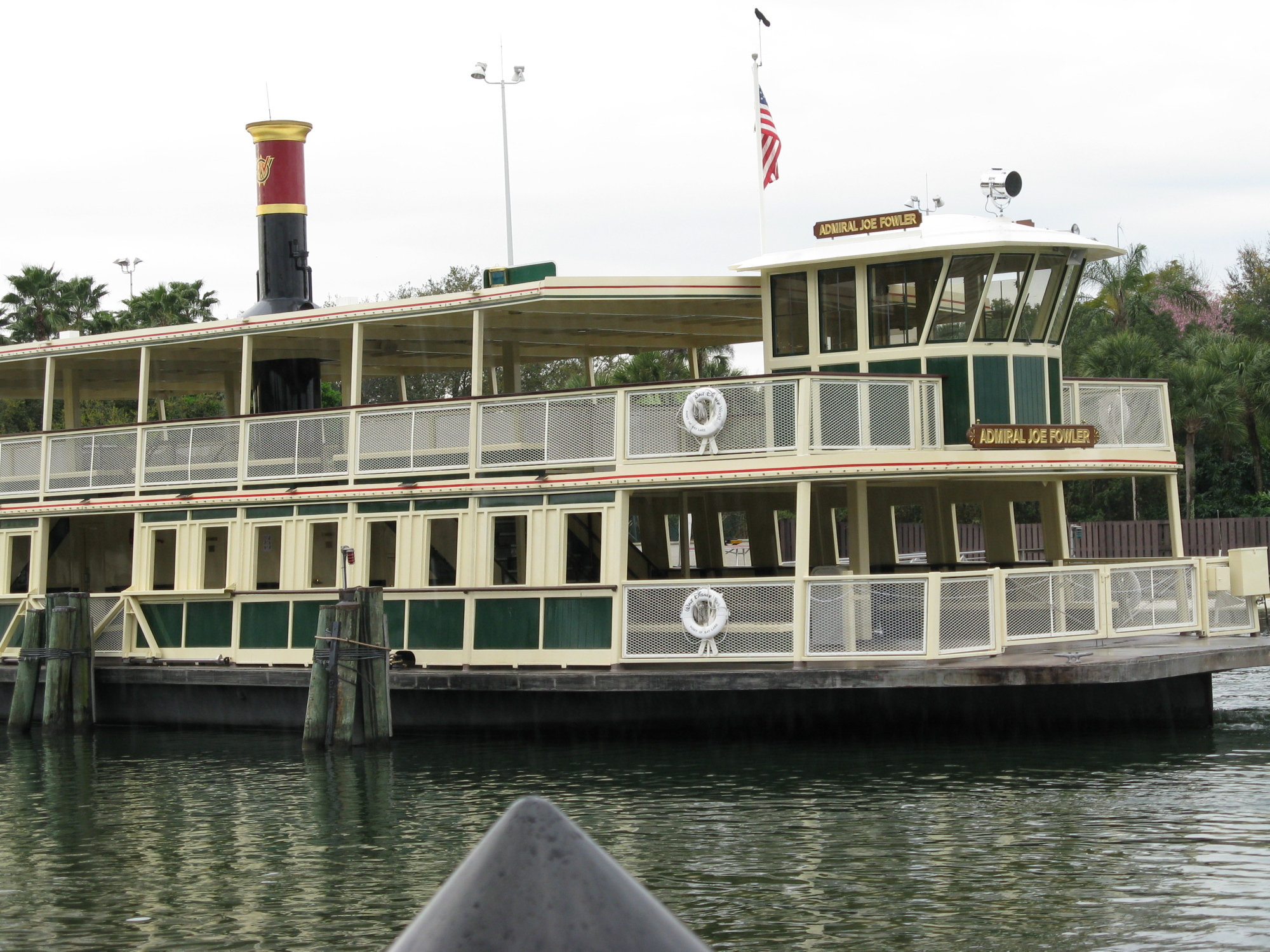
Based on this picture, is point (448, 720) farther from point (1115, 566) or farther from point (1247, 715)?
point (1247, 715)

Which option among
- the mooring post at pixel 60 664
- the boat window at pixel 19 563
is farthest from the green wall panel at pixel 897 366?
the boat window at pixel 19 563

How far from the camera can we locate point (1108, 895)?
34.2 feet

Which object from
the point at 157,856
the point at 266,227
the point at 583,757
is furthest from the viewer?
the point at 266,227

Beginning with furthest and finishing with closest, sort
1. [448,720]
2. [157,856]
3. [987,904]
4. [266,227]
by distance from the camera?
[266,227], [448,720], [157,856], [987,904]

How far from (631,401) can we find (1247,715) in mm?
8595

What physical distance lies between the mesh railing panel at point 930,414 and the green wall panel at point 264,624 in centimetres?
815

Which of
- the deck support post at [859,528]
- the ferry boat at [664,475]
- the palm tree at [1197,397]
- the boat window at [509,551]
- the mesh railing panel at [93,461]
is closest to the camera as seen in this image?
the ferry boat at [664,475]

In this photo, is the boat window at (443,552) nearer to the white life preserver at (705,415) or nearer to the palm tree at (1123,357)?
the white life preserver at (705,415)

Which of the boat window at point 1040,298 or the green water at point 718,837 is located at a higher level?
the boat window at point 1040,298

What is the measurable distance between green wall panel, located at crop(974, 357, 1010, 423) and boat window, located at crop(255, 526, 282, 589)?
974cm

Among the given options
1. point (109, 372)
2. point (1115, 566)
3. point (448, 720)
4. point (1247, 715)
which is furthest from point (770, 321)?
point (109, 372)

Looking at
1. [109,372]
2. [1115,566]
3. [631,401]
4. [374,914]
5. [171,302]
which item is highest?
[171,302]

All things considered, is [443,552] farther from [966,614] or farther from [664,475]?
[966,614]

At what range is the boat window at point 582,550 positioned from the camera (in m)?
19.3
